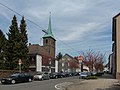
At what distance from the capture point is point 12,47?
6053cm

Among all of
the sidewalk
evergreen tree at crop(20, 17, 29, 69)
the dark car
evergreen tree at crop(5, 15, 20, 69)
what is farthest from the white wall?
the sidewalk

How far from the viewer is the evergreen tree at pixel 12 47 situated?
Answer: 2356 inches

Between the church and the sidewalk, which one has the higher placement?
the church

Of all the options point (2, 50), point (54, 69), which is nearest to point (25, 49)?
point (2, 50)

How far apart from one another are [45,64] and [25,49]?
105ft

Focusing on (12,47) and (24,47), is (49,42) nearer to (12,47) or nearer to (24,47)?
(24,47)

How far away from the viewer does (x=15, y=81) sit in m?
37.9

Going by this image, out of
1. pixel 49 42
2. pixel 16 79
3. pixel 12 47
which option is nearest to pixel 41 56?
pixel 49 42

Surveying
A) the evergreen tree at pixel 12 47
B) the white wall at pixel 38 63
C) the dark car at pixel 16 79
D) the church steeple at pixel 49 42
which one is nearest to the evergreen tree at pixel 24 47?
the evergreen tree at pixel 12 47

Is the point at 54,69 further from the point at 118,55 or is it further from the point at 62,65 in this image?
the point at 118,55

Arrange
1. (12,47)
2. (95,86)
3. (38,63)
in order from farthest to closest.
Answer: (38,63)
(12,47)
(95,86)

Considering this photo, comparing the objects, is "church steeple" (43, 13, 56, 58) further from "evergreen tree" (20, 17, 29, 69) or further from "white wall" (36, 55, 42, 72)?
"evergreen tree" (20, 17, 29, 69)

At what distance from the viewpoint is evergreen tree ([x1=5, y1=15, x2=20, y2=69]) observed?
2356 inches

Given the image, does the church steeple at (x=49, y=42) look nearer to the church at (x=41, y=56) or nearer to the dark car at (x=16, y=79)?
the church at (x=41, y=56)
